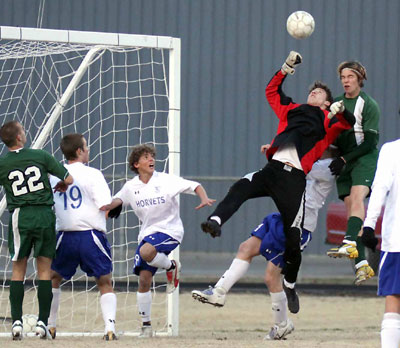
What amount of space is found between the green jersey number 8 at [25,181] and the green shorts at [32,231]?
0.52 ft

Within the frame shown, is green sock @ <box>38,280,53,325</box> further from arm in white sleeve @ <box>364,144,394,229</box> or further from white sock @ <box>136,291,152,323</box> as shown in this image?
arm in white sleeve @ <box>364,144,394,229</box>

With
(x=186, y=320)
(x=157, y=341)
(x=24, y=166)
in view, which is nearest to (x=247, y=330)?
(x=186, y=320)

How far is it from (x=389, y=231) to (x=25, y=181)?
3427 millimetres

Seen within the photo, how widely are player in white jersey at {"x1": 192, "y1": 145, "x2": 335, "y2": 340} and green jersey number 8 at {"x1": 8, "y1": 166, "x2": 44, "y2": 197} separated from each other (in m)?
1.85

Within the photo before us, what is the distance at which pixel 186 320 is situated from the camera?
502 inches

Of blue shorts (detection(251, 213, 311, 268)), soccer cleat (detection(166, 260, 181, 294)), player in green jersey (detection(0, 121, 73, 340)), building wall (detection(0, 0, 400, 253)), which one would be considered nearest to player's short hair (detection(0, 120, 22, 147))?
player in green jersey (detection(0, 121, 73, 340))

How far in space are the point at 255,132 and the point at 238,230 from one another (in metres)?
2.70

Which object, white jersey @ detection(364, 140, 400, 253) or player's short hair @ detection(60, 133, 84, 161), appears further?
player's short hair @ detection(60, 133, 84, 161)

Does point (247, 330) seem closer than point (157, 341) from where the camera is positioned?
No

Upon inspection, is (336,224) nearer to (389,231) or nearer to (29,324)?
(29,324)

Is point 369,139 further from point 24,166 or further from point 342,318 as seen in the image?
point 342,318

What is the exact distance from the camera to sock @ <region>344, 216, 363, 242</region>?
9.20m

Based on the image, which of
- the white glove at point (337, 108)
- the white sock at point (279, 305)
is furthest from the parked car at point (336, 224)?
the white glove at point (337, 108)

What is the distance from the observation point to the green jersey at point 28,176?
8.77 meters
